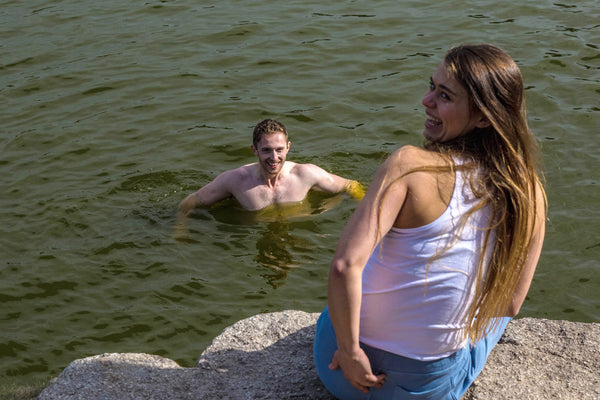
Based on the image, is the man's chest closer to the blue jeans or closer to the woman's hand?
the blue jeans

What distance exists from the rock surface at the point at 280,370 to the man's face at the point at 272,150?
8.93 feet

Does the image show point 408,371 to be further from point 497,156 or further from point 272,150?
point 272,150

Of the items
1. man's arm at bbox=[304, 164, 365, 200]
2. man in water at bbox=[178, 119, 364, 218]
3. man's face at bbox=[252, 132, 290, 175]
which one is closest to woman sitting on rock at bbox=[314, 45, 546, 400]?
man's face at bbox=[252, 132, 290, 175]

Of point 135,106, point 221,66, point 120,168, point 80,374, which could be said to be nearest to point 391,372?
point 80,374

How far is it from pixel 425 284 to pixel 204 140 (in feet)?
18.7

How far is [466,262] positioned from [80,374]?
222cm

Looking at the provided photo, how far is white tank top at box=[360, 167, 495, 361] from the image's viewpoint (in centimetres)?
261

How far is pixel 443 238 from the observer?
2.61 metres

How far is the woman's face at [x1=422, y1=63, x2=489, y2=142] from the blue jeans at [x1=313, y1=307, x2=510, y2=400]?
89 cm

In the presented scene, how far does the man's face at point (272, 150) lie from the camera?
6.75 m

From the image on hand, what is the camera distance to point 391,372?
296 centimetres

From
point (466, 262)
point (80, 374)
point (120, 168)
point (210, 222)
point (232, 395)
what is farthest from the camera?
point (120, 168)

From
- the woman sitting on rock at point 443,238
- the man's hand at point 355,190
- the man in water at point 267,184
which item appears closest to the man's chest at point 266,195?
the man in water at point 267,184

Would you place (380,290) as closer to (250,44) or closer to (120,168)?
(120,168)
